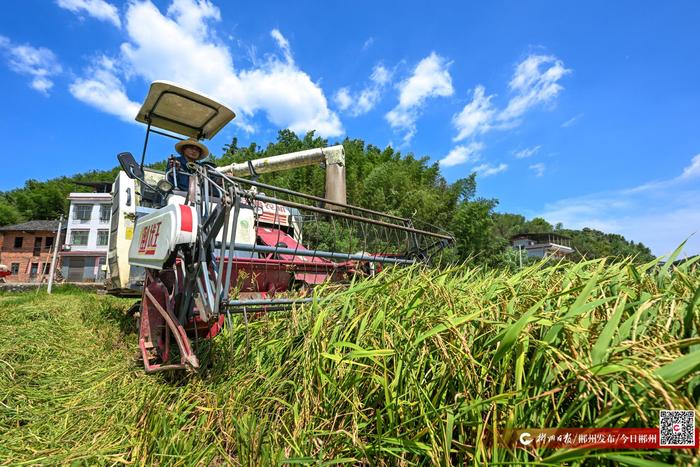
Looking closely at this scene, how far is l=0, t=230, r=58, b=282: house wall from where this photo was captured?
41469 mm

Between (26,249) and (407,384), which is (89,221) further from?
(407,384)

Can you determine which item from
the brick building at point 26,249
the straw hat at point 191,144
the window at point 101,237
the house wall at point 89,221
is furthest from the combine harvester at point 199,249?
the brick building at point 26,249

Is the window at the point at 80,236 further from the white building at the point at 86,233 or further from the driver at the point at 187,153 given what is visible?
the driver at the point at 187,153

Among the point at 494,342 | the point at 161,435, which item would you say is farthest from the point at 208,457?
the point at 494,342

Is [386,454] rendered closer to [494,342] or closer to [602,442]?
[494,342]

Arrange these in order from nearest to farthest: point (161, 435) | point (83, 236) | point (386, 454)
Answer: point (386, 454)
point (161, 435)
point (83, 236)

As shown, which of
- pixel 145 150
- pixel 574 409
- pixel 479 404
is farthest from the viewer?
pixel 145 150

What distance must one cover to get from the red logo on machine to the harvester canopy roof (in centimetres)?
238

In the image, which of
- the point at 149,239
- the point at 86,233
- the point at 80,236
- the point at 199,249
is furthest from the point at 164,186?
the point at 80,236

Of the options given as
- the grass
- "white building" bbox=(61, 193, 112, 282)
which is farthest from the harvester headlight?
"white building" bbox=(61, 193, 112, 282)

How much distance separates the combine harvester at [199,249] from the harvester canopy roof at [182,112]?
1 cm

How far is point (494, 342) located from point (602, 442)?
48 centimetres

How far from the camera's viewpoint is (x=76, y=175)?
210ft

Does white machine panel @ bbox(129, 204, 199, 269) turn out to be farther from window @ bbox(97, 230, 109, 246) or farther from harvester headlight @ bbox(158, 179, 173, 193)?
window @ bbox(97, 230, 109, 246)
